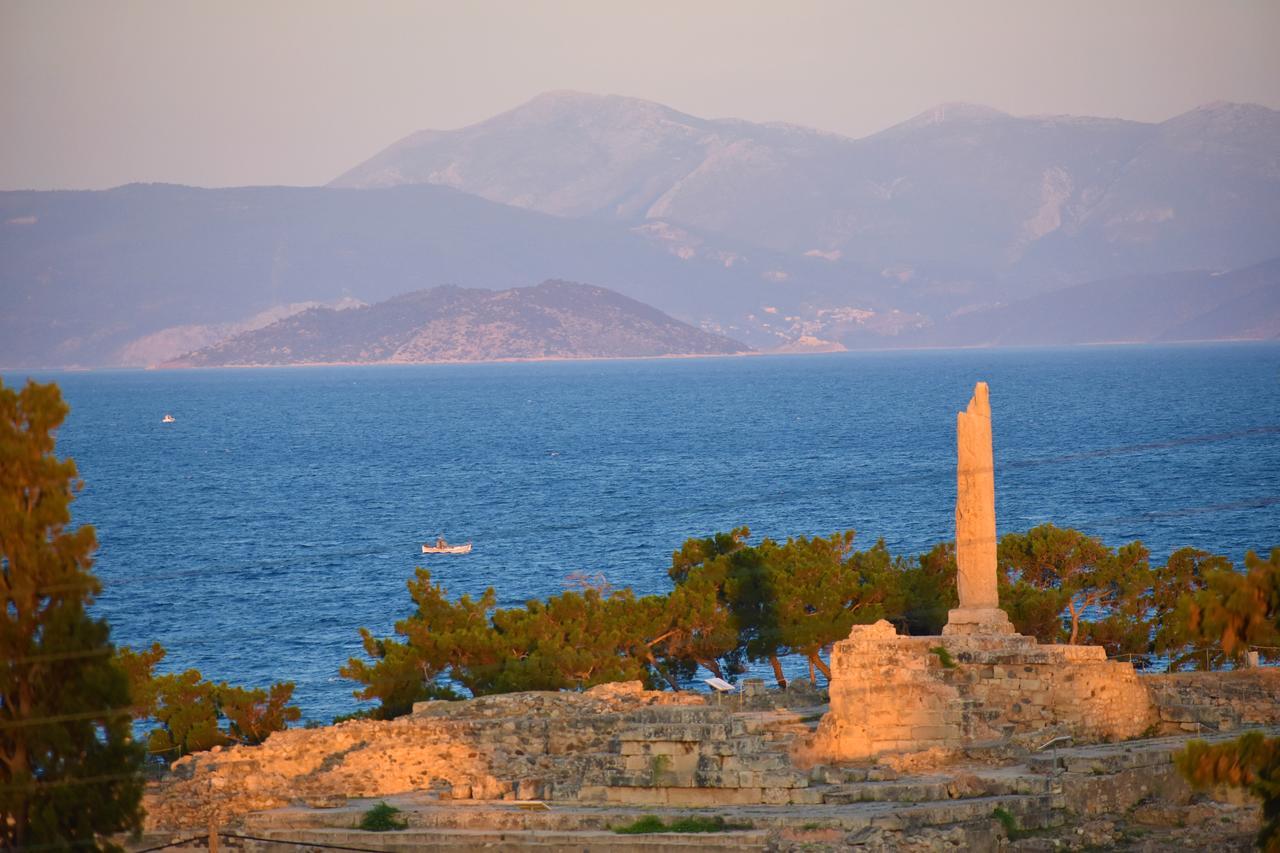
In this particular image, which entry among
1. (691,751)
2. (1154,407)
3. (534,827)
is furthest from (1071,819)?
(1154,407)

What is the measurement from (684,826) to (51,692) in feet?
24.3

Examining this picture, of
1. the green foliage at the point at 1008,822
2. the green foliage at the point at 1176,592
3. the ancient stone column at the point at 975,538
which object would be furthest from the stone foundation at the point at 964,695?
the green foliage at the point at 1176,592

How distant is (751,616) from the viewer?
125 feet

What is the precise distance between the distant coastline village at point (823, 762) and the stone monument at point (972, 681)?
31mm

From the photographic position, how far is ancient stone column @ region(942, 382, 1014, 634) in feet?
98.9

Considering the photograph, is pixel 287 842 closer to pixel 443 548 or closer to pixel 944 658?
pixel 944 658

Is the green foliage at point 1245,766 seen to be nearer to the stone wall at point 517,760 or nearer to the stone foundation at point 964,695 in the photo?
the stone wall at point 517,760

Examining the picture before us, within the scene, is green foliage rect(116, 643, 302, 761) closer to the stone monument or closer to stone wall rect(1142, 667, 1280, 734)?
the stone monument

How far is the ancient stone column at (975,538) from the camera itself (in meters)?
30.1

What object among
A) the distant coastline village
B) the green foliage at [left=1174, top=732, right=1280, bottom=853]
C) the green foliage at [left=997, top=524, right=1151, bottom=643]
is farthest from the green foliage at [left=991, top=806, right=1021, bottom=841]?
the green foliage at [left=997, top=524, right=1151, bottom=643]

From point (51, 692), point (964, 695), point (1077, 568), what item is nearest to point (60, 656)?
point (51, 692)

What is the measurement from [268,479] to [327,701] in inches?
2830

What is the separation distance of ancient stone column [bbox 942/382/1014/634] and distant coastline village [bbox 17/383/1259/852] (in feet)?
0.12

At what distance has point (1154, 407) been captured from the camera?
146 m
